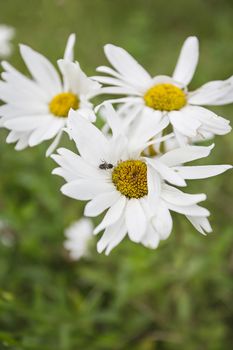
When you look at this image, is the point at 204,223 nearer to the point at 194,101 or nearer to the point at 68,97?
the point at 194,101

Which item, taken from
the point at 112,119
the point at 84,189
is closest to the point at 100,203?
the point at 84,189

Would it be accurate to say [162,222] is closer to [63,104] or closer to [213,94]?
[213,94]

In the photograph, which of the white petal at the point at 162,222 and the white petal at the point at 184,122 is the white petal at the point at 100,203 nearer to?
the white petal at the point at 162,222

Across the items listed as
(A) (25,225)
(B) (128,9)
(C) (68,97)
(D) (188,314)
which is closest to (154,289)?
(D) (188,314)

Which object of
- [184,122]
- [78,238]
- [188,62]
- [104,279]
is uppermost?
[188,62]

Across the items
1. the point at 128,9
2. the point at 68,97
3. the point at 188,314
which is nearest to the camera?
the point at 68,97

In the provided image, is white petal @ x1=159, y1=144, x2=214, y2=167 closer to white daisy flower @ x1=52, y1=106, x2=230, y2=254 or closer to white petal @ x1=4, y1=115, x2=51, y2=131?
white daisy flower @ x1=52, y1=106, x2=230, y2=254

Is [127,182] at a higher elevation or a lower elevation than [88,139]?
lower
